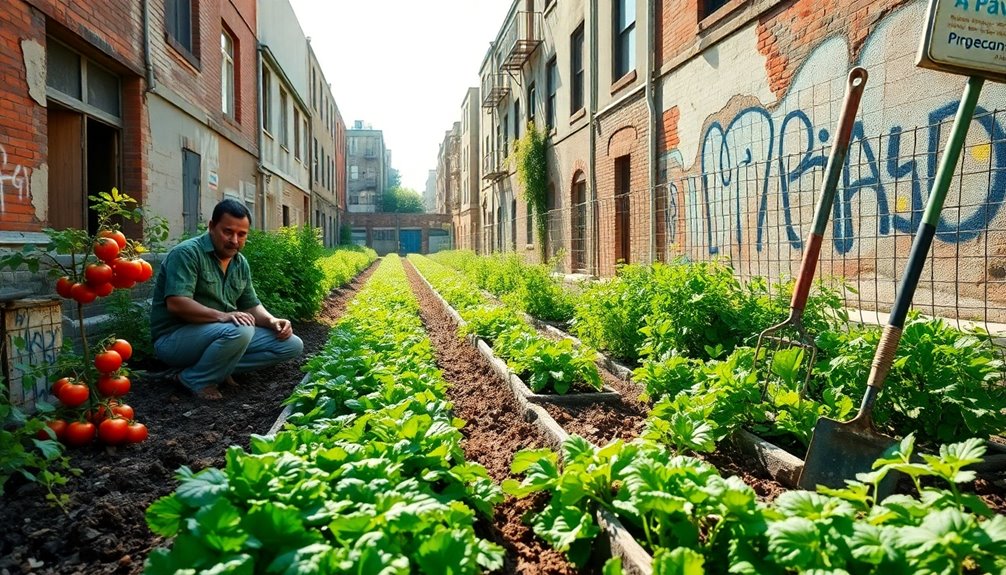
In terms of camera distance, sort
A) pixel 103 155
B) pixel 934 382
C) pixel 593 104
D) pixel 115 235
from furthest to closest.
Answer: pixel 593 104
pixel 103 155
pixel 115 235
pixel 934 382

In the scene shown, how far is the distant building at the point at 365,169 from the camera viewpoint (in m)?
72.0

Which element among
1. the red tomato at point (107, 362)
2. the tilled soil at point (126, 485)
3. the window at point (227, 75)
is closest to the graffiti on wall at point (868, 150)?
the tilled soil at point (126, 485)

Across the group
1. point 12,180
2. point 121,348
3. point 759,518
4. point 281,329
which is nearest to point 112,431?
point 121,348

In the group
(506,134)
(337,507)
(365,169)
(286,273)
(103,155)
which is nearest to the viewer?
(337,507)

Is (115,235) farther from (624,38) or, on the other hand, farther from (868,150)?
(624,38)

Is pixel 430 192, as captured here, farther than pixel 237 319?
Yes

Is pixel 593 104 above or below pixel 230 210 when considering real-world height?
above

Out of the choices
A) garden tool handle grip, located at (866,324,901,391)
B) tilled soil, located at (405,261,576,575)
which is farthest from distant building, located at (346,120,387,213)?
garden tool handle grip, located at (866,324,901,391)

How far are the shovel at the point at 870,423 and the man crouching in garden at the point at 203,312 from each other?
13.4 ft

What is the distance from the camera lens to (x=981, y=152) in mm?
4559

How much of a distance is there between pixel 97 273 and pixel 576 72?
1286cm

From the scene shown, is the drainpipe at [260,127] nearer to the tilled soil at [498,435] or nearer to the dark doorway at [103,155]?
the dark doorway at [103,155]

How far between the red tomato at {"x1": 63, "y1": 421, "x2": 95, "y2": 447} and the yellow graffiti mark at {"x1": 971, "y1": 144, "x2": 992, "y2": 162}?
6.33m

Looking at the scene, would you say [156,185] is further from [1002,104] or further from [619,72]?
[1002,104]
